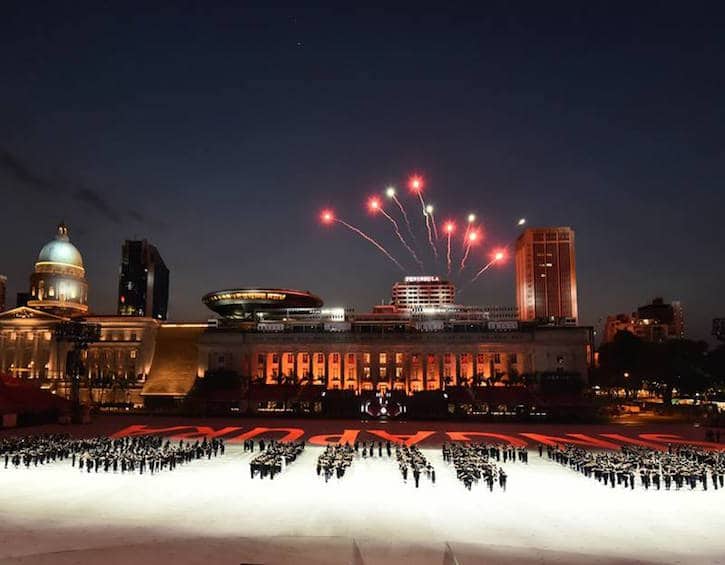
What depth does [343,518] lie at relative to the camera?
977 inches

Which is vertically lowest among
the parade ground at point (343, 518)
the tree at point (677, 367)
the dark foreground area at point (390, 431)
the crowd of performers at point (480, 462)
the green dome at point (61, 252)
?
the dark foreground area at point (390, 431)

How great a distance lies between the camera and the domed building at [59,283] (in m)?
125

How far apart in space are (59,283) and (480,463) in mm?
116336

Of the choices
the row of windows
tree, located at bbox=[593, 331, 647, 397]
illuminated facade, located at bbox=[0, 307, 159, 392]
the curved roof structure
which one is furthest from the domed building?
tree, located at bbox=[593, 331, 647, 397]

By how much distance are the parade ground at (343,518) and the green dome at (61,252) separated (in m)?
102

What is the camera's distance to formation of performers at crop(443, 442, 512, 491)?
101 ft

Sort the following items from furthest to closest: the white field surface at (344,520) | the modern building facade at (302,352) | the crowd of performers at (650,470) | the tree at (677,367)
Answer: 1. the modern building facade at (302,352)
2. the tree at (677,367)
3. the crowd of performers at (650,470)
4. the white field surface at (344,520)

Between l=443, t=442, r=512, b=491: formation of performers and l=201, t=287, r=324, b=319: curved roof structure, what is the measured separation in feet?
310

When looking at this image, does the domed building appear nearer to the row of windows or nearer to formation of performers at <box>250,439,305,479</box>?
the row of windows

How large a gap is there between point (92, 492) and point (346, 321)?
277ft

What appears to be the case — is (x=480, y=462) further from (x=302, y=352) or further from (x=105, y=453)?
(x=302, y=352)

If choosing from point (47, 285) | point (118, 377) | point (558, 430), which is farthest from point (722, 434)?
point (47, 285)

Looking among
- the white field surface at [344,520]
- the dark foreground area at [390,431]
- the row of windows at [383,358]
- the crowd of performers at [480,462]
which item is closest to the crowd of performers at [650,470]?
the white field surface at [344,520]

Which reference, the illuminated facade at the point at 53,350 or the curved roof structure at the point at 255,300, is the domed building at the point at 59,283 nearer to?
the illuminated facade at the point at 53,350
